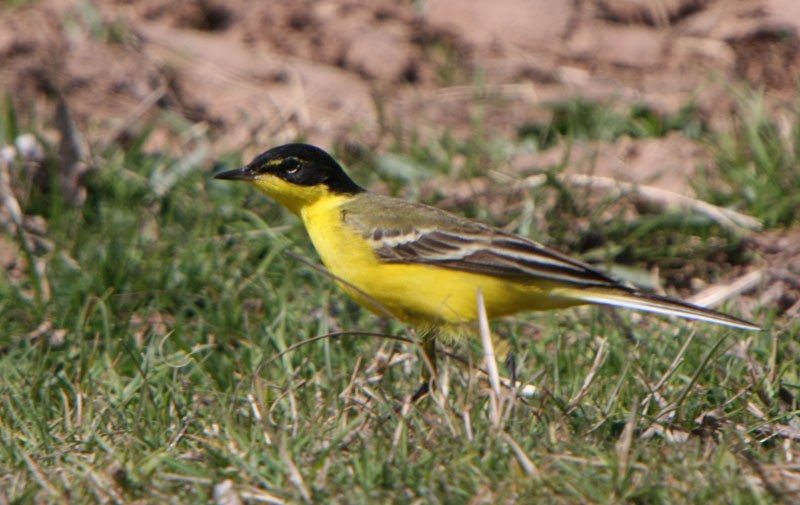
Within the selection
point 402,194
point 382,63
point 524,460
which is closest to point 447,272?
point 524,460

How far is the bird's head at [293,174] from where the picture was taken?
600 cm

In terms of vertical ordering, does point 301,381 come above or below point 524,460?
below

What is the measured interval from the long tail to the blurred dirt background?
2328mm

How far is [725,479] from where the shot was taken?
12.7 ft

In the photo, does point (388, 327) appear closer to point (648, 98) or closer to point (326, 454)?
point (326, 454)

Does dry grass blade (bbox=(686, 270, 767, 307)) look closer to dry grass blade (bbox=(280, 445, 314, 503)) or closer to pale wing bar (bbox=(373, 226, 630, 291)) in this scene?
pale wing bar (bbox=(373, 226, 630, 291))

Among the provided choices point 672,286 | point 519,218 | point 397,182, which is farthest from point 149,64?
point 672,286

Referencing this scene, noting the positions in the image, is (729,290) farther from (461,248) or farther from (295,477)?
(295,477)

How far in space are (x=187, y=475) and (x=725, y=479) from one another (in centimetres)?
172

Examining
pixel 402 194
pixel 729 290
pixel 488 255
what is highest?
pixel 488 255

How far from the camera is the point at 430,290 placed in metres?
5.52

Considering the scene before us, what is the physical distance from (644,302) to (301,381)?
4.86ft

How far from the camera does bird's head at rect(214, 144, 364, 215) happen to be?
19.7 ft

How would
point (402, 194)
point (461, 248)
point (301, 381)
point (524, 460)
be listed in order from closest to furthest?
point (524, 460)
point (301, 381)
point (461, 248)
point (402, 194)
